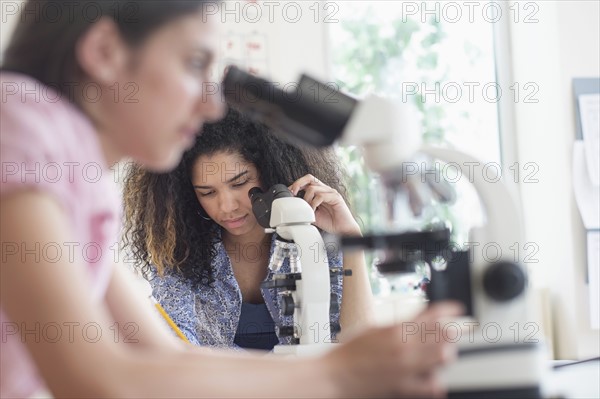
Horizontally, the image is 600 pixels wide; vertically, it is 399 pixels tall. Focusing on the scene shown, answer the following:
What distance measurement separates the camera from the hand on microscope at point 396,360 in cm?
68

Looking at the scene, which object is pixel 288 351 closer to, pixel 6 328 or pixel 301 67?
pixel 6 328

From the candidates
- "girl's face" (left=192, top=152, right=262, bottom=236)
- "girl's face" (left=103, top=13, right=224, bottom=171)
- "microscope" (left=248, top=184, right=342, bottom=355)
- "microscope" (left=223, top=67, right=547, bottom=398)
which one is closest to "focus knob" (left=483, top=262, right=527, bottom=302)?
"microscope" (left=223, top=67, right=547, bottom=398)

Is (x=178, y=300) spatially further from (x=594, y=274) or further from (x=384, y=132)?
(x=594, y=274)

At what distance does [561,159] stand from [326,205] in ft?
4.26

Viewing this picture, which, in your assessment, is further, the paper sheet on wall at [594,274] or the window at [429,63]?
the window at [429,63]

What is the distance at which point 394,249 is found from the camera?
0.85 meters

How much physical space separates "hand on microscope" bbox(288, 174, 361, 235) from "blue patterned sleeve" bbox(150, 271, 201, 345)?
1.31 ft

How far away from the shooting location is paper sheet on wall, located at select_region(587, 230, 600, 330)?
3037mm

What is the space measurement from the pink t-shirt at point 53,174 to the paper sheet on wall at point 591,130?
2505 mm

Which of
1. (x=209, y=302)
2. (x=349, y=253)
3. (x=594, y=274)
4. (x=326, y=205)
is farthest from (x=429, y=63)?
(x=209, y=302)

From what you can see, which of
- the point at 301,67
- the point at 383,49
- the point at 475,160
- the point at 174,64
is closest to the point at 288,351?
the point at 475,160

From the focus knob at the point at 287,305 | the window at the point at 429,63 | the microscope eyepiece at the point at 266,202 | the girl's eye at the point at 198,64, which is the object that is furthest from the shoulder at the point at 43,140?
the window at the point at 429,63

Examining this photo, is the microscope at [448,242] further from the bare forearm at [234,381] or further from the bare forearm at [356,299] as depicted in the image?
the bare forearm at [356,299]

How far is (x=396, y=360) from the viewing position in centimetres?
68
